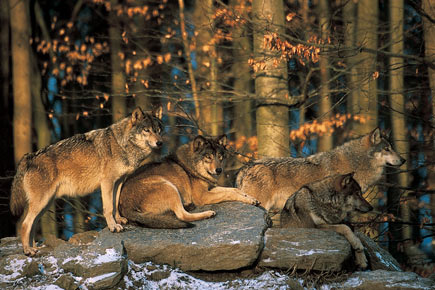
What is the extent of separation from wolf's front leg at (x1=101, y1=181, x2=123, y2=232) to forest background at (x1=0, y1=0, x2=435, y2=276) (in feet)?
11.0

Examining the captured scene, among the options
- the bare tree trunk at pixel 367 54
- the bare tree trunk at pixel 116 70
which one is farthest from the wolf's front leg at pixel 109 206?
the bare tree trunk at pixel 116 70

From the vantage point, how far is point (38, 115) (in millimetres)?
16406

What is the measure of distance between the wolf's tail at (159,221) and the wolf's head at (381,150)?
14.4 ft

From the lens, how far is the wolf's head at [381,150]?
30.9 feet

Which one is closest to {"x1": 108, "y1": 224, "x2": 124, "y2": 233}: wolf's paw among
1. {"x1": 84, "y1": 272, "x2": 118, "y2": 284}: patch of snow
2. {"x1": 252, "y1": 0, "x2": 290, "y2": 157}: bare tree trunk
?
{"x1": 84, "y1": 272, "x2": 118, "y2": 284}: patch of snow

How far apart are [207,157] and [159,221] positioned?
1.52m

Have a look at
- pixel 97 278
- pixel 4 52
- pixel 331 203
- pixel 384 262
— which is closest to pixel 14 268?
pixel 97 278

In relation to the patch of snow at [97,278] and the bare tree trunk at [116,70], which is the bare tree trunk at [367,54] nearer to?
the bare tree trunk at [116,70]

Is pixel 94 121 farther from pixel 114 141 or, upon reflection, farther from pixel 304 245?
pixel 304 245

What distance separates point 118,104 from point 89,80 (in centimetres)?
536

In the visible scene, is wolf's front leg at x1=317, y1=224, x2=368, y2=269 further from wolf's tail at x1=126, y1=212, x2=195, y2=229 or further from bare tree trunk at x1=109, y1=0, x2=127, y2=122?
bare tree trunk at x1=109, y1=0, x2=127, y2=122

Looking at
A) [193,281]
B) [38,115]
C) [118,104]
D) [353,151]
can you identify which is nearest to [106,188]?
[193,281]

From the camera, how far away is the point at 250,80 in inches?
670

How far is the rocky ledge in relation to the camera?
5977 millimetres
